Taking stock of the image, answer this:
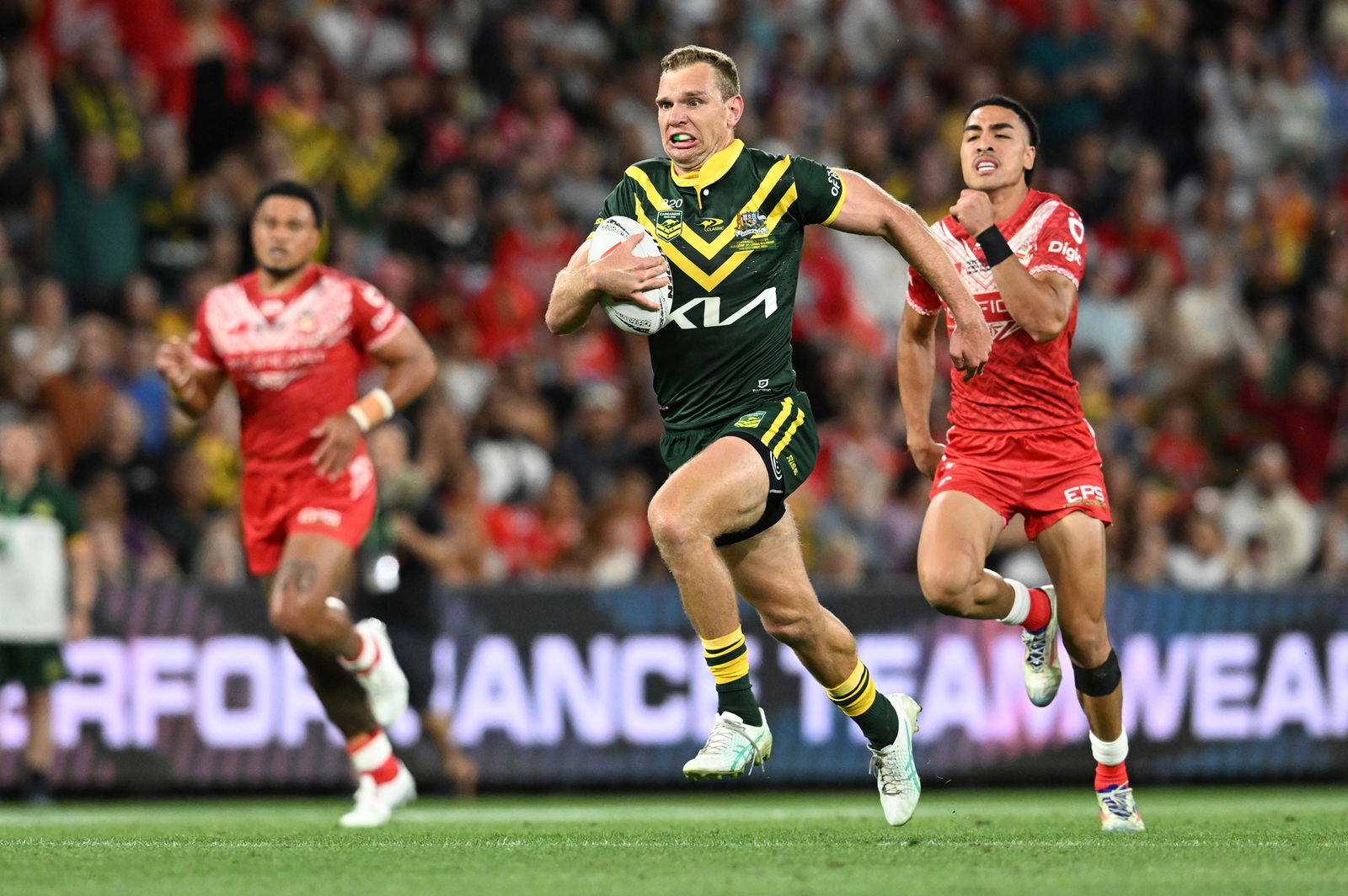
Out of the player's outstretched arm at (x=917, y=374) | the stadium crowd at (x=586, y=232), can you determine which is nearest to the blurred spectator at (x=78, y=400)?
the stadium crowd at (x=586, y=232)

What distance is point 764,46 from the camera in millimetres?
17641

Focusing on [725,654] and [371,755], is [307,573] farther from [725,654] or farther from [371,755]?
[725,654]

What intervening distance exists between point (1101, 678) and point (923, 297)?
1758 mm

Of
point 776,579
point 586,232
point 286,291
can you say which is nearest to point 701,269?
point 776,579

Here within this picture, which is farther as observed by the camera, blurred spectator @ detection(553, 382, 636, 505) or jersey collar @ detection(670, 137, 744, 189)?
blurred spectator @ detection(553, 382, 636, 505)

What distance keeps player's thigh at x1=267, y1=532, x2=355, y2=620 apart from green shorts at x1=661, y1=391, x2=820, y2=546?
2.01 m

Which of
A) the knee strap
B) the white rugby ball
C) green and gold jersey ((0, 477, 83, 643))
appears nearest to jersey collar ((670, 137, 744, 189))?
the white rugby ball

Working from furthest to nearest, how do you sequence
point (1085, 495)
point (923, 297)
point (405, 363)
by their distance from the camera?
point (405, 363)
point (923, 297)
point (1085, 495)

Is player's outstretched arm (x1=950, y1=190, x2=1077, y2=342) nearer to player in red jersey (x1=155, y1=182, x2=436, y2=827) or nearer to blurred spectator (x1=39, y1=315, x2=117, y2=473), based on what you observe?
player in red jersey (x1=155, y1=182, x2=436, y2=827)

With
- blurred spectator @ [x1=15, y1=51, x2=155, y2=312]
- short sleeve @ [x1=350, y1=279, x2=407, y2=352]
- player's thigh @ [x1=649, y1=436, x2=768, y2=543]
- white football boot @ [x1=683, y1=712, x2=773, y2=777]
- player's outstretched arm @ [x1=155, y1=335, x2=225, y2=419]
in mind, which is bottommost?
white football boot @ [x1=683, y1=712, x2=773, y2=777]

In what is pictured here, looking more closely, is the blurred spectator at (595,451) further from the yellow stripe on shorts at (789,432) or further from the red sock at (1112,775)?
the yellow stripe on shorts at (789,432)

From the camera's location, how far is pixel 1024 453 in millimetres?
8172

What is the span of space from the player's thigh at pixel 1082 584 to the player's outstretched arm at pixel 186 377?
150 inches

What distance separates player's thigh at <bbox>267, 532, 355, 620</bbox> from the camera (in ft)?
28.6
